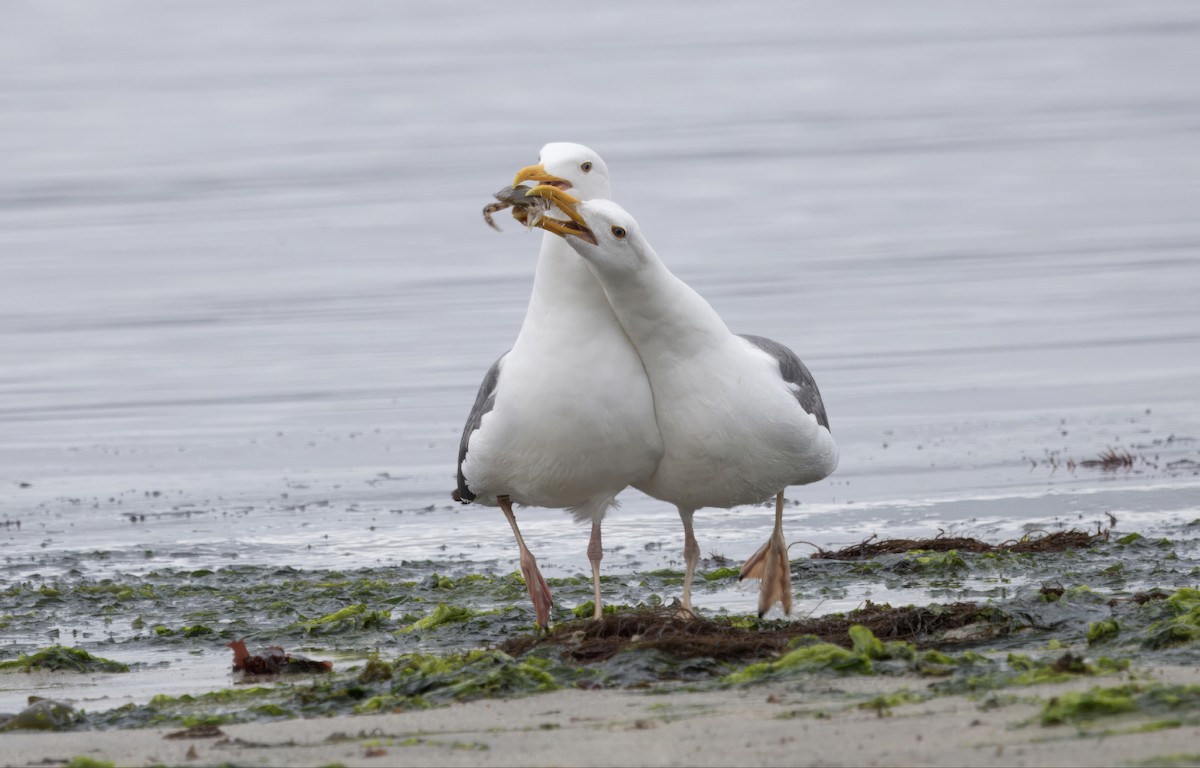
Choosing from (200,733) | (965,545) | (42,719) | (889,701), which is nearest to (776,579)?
(965,545)

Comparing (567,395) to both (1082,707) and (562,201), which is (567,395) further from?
(1082,707)

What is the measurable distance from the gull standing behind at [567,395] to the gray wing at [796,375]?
2.53ft

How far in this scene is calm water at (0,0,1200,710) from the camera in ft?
42.4

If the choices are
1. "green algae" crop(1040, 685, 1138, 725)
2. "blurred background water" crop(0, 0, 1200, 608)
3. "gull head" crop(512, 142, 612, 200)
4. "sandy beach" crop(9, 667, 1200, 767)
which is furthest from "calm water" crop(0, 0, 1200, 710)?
"green algae" crop(1040, 685, 1138, 725)

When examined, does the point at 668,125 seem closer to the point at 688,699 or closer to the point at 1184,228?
the point at 1184,228

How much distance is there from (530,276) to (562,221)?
1555 cm

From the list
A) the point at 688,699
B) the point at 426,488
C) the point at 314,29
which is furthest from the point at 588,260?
the point at 314,29

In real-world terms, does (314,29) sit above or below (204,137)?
above

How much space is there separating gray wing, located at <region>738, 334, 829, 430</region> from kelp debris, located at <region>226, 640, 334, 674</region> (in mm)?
2364

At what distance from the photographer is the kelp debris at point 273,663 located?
7.83m

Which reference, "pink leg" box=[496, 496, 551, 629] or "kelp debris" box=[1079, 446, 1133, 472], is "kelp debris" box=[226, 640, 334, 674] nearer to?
"pink leg" box=[496, 496, 551, 629]

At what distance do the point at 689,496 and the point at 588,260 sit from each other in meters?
1.20

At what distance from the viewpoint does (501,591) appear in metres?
9.94

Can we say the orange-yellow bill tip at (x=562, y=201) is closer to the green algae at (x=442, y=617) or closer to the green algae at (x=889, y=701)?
the green algae at (x=442, y=617)
